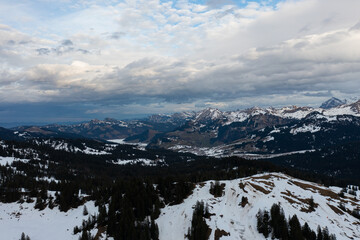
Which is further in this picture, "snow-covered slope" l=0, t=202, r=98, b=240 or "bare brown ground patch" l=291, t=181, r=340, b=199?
"bare brown ground patch" l=291, t=181, r=340, b=199

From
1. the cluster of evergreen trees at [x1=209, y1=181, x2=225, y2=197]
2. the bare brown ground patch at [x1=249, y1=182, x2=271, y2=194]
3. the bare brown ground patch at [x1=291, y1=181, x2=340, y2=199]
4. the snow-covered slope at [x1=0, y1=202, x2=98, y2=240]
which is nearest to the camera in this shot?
the snow-covered slope at [x1=0, y1=202, x2=98, y2=240]

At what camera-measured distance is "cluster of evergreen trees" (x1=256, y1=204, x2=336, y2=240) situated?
88575 mm

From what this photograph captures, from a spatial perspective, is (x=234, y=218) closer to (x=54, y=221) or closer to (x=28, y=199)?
(x=54, y=221)

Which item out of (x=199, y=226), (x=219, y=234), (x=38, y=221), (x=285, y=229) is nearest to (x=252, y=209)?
(x=285, y=229)

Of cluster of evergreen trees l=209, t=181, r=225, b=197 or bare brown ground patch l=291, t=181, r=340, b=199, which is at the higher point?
cluster of evergreen trees l=209, t=181, r=225, b=197

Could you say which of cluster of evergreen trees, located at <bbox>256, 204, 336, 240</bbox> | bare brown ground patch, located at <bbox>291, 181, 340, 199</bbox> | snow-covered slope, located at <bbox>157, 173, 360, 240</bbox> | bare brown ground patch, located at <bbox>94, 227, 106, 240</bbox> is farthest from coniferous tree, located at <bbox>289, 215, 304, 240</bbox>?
bare brown ground patch, located at <bbox>94, 227, 106, 240</bbox>

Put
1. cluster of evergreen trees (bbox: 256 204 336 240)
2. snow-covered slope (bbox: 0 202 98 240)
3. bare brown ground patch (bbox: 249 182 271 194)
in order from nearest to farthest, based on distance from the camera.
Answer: cluster of evergreen trees (bbox: 256 204 336 240) → snow-covered slope (bbox: 0 202 98 240) → bare brown ground patch (bbox: 249 182 271 194)

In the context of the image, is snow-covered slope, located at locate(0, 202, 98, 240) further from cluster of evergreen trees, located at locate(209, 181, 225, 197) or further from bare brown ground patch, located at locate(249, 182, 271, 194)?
bare brown ground patch, located at locate(249, 182, 271, 194)

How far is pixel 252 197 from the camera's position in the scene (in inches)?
4641

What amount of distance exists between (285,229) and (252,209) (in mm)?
20561

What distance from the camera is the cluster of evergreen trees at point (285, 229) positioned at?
8857 centimetres

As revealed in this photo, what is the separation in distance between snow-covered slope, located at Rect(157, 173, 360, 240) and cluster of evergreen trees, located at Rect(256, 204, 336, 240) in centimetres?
399

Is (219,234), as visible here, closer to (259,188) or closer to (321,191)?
(259,188)

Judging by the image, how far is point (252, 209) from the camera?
4252 inches
